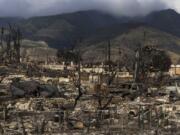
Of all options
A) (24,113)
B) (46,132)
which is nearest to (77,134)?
(46,132)

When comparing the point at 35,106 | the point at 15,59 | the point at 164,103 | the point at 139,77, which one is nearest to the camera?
the point at 35,106

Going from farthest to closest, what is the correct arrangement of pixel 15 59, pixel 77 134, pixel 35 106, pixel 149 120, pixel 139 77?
pixel 15 59
pixel 139 77
pixel 35 106
pixel 149 120
pixel 77 134

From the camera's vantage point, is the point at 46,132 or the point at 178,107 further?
the point at 178,107

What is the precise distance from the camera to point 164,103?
111 ft

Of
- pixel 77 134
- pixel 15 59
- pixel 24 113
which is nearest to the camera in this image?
pixel 77 134

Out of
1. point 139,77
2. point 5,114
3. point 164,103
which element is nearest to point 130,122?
point 5,114

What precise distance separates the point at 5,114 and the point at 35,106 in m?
4.69

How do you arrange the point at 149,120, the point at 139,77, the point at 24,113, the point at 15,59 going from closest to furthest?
the point at 149,120 → the point at 24,113 → the point at 139,77 → the point at 15,59

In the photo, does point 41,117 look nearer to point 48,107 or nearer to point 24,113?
point 24,113

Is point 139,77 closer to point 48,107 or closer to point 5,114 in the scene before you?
point 48,107

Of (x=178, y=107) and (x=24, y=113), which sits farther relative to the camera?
(x=178, y=107)

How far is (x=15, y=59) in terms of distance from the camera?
82.8 m

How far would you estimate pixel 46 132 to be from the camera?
21.4m

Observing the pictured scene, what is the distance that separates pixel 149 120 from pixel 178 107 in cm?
749
